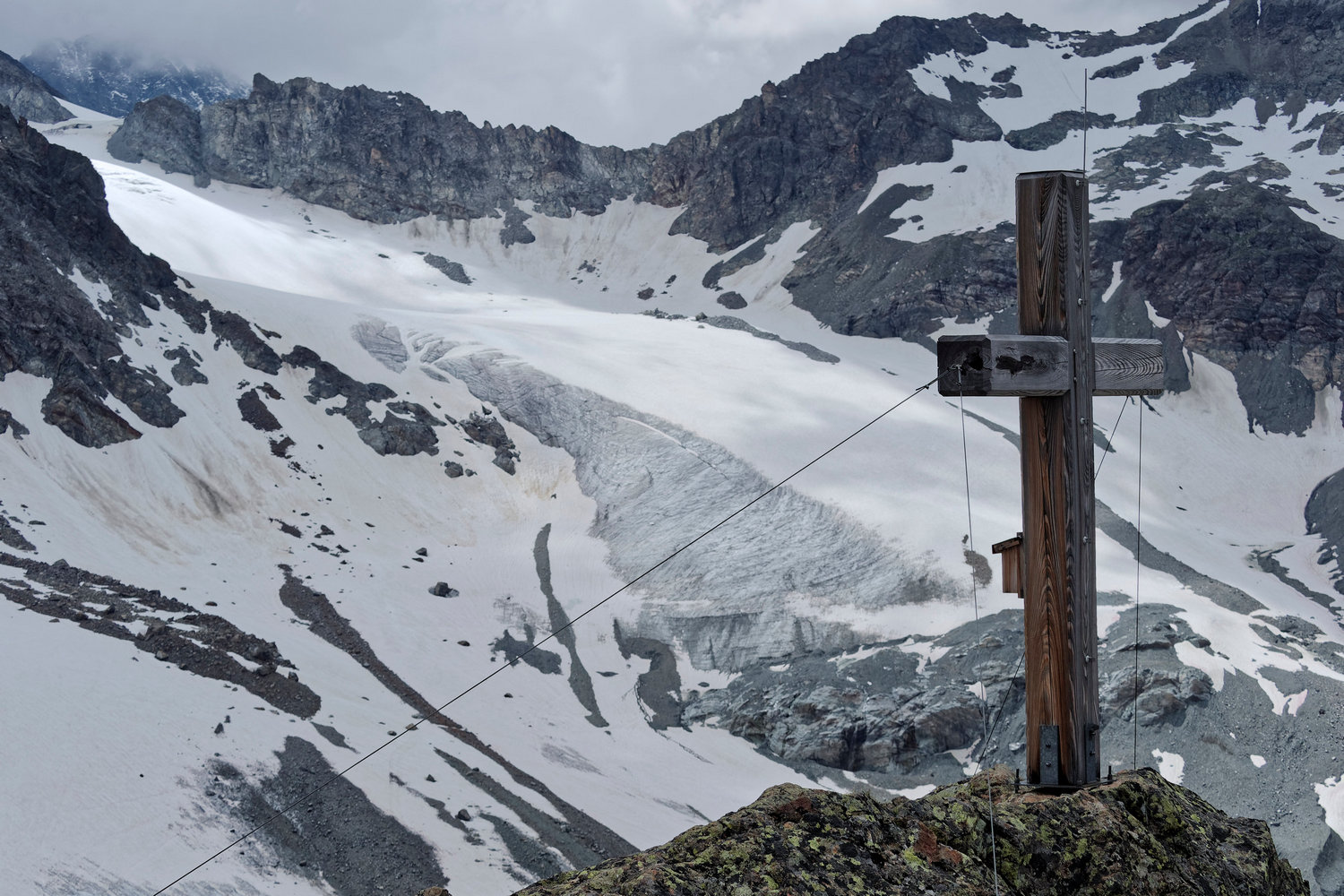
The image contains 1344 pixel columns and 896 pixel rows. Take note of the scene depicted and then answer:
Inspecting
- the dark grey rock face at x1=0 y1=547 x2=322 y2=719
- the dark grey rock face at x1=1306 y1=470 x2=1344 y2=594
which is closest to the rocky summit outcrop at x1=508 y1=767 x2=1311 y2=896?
the dark grey rock face at x1=0 y1=547 x2=322 y2=719

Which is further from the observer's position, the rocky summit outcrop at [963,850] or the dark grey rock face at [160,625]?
the dark grey rock face at [160,625]

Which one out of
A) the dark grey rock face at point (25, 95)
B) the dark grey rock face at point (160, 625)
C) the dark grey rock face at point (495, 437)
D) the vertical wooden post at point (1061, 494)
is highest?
the dark grey rock face at point (25, 95)

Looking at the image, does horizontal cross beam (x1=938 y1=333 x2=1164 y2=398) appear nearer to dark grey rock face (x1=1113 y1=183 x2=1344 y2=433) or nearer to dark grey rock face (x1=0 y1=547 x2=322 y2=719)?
dark grey rock face (x1=0 y1=547 x2=322 y2=719)

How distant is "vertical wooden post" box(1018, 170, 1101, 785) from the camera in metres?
4.81

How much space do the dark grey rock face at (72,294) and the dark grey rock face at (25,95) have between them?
310 ft

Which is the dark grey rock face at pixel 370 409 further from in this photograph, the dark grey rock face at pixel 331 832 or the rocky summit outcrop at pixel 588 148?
the rocky summit outcrop at pixel 588 148

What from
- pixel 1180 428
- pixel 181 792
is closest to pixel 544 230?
pixel 1180 428

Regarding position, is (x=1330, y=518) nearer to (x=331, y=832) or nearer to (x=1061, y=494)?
(x=331, y=832)

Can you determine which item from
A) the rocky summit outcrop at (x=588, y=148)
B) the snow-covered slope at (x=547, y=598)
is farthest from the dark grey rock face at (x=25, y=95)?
the snow-covered slope at (x=547, y=598)

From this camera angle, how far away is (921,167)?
113 metres

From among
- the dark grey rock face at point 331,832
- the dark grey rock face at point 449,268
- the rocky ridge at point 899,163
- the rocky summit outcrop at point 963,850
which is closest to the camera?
the rocky summit outcrop at point 963,850

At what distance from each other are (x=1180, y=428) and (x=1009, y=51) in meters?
87.2

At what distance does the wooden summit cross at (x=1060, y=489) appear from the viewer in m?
4.81

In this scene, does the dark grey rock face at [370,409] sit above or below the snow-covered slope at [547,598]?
above
